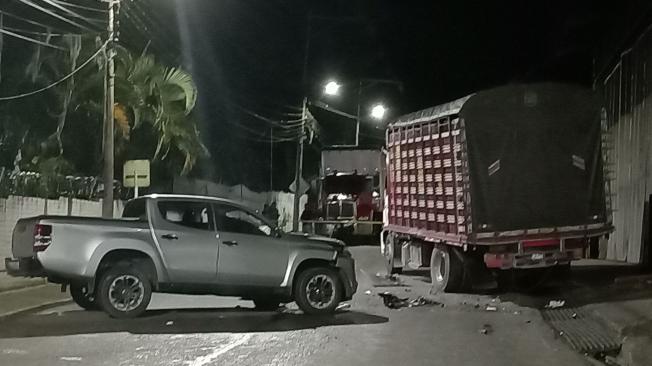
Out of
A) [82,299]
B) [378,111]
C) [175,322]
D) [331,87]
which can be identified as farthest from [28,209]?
[378,111]

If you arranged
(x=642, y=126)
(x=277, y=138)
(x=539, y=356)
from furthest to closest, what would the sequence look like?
1. (x=277, y=138)
2. (x=642, y=126)
3. (x=539, y=356)

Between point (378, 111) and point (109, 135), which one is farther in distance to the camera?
point (378, 111)

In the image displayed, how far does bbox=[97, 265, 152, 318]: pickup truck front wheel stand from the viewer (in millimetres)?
12641

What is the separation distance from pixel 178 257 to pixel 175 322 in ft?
3.01

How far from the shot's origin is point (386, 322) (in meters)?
13.3

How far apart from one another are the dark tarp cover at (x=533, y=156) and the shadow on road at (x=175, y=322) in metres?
3.55

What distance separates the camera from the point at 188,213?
44.0ft

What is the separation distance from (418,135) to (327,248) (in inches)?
215

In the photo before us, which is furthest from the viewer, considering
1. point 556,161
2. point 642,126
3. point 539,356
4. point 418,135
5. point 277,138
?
point 277,138

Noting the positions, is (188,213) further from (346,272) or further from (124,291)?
(346,272)

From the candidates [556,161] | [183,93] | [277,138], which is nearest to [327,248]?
[556,161]

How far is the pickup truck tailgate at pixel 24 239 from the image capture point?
40.2 feet

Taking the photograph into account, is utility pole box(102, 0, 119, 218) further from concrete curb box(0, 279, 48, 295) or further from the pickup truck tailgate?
the pickup truck tailgate

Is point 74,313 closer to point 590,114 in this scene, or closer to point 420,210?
point 420,210
